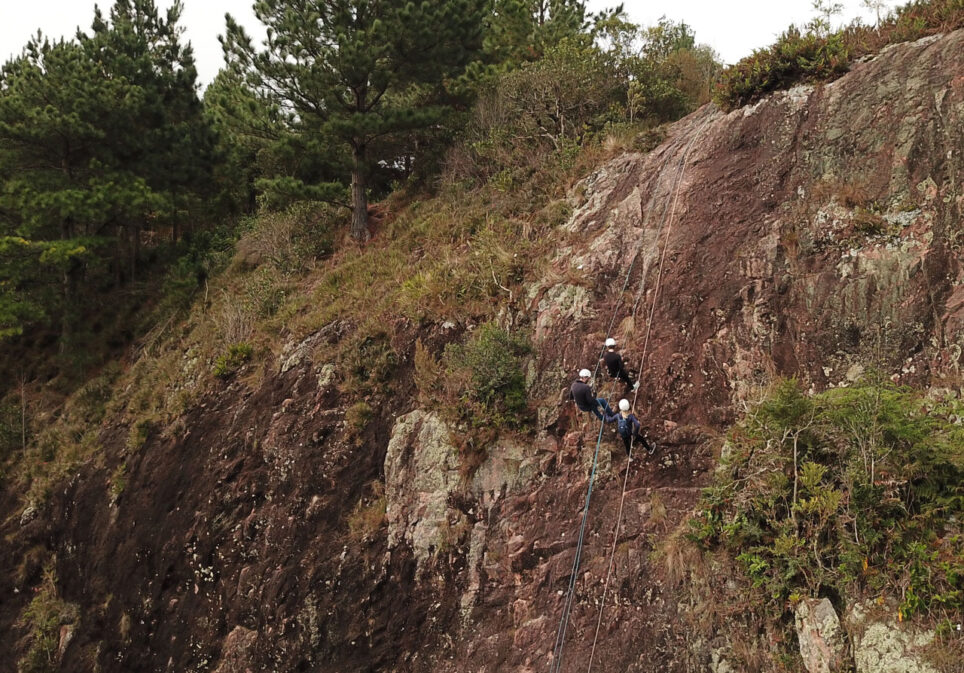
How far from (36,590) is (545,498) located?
12.6 meters

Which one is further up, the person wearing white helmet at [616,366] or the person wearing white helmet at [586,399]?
the person wearing white helmet at [616,366]

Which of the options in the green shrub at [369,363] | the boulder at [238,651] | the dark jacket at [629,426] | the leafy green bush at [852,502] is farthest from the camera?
the green shrub at [369,363]

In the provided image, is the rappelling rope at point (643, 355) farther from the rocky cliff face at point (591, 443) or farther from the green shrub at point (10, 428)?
the green shrub at point (10, 428)

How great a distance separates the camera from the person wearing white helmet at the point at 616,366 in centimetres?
880

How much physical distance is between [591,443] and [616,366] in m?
1.25

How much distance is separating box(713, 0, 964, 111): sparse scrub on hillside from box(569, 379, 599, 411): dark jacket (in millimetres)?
7449

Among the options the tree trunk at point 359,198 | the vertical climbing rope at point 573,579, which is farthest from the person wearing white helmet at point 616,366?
the tree trunk at point 359,198

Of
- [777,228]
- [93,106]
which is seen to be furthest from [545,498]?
[93,106]

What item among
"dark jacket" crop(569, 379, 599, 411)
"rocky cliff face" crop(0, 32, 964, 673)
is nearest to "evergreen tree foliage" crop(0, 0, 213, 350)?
"rocky cliff face" crop(0, 32, 964, 673)

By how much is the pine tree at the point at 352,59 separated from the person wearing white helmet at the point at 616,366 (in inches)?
399

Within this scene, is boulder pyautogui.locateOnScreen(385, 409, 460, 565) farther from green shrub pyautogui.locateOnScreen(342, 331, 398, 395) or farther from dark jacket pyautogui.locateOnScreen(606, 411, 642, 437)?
dark jacket pyautogui.locateOnScreen(606, 411, 642, 437)

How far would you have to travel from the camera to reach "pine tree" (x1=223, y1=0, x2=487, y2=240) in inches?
595

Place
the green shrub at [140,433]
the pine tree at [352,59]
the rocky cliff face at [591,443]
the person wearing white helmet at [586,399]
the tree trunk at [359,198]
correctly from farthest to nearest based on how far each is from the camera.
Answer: the tree trunk at [359,198] → the pine tree at [352,59] → the green shrub at [140,433] → the person wearing white helmet at [586,399] → the rocky cliff face at [591,443]

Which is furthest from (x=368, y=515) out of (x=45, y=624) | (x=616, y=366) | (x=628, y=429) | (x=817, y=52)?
(x=817, y=52)
